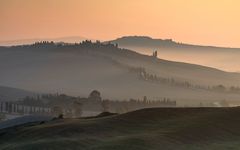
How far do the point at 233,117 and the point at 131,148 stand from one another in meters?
18.6

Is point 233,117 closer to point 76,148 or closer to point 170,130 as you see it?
point 170,130

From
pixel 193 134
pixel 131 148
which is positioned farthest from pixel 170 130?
pixel 131 148

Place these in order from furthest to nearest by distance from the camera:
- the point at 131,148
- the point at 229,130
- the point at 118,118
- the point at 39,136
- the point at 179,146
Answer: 1. the point at 118,118
2. the point at 229,130
3. the point at 39,136
4. the point at 179,146
5. the point at 131,148

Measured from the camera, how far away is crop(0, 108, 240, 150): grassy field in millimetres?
41500

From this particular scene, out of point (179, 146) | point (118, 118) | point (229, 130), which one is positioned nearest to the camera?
point (179, 146)

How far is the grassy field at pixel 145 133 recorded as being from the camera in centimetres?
4150

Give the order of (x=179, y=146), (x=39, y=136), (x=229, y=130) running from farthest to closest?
(x=229, y=130)
(x=39, y=136)
(x=179, y=146)

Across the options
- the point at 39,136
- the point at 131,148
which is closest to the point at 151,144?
the point at 131,148

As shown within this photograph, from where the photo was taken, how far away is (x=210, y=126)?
51281 millimetres

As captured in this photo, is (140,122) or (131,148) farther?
(140,122)

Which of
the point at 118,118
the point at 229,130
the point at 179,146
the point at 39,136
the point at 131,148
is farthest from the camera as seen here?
the point at 118,118

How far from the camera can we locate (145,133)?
1826 inches

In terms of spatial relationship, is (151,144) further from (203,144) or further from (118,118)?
(118,118)

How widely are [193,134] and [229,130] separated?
14.9 feet
